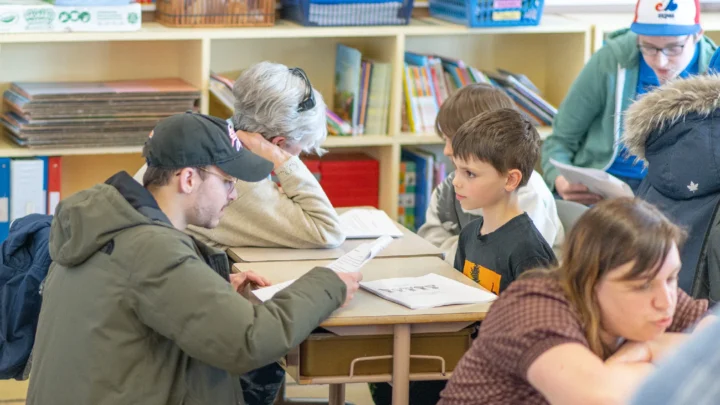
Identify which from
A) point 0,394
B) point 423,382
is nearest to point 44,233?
point 423,382

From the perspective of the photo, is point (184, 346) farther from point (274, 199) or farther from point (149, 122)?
point (149, 122)

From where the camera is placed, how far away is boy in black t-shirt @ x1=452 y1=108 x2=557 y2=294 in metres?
2.54

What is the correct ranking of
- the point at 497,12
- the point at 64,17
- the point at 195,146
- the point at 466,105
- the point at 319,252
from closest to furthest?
1. the point at 195,146
2. the point at 319,252
3. the point at 466,105
4. the point at 64,17
5. the point at 497,12

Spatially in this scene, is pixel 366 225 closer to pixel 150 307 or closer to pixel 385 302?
pixel 385 302

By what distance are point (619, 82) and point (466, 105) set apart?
1099 millimetres

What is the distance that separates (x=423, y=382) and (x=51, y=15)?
1.94m

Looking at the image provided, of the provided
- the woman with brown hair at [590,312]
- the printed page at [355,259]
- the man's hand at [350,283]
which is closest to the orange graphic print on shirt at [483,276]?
the printed page at [355,259]

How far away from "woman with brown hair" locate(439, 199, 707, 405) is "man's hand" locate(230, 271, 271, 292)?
30.7 inches

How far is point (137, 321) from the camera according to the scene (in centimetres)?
195

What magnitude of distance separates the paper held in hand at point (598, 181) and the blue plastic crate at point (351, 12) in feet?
Answer: 3.40

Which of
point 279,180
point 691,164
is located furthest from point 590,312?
point 279,180

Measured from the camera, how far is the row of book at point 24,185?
3.90 metres

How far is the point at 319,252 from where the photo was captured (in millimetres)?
2807

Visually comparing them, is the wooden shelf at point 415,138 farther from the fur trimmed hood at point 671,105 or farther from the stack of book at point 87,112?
the fur trimmed hood at point 671,105
